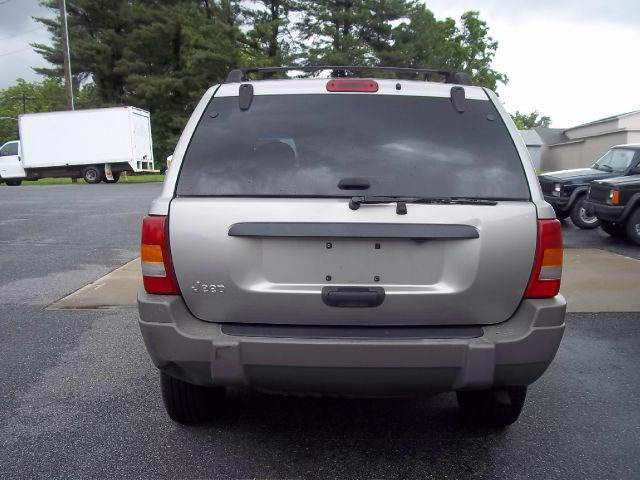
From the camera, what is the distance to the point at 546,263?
2.59 m

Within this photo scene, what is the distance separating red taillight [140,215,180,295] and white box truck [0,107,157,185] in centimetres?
2537

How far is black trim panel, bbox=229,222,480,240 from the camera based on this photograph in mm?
2484

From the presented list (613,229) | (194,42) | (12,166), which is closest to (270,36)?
(194,42)

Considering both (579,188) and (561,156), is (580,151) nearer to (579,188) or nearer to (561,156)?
(561,156)

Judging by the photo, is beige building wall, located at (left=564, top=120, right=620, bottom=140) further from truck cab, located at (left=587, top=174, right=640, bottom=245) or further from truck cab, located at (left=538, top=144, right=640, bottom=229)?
truck cab, located at (left=587, top=174, right=640, bottom=245)

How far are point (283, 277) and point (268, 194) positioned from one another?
0.38 metres

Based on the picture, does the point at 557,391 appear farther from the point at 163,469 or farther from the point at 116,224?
the point at 116,224

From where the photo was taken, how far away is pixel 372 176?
104 inches

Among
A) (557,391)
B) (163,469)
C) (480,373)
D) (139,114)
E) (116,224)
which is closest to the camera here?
(480,373)

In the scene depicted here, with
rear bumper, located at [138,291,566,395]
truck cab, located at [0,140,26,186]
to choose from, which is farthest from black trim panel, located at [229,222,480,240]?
truck cab, located at [0,140,26,186]

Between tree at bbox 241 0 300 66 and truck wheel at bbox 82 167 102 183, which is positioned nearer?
truck wheel at bbox 82 167 102 183

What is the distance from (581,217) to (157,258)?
1078 cm

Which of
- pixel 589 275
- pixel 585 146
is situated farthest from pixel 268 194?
pixel 585 146

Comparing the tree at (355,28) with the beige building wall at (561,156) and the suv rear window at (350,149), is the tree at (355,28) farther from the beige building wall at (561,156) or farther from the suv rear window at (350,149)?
the suv rear window at (350,149)
